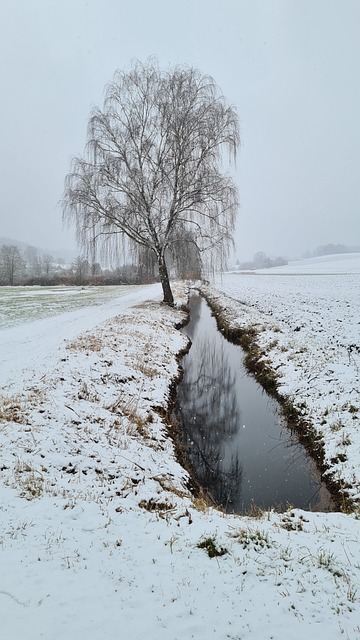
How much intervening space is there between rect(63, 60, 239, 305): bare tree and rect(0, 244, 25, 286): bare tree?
205ft

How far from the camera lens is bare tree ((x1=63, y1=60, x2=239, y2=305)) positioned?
48.9ft

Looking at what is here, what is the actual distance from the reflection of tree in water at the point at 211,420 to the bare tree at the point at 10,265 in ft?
233

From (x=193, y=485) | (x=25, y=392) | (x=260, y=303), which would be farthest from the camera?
(x=260, y=303)

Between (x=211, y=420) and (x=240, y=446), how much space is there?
1210 millimetres

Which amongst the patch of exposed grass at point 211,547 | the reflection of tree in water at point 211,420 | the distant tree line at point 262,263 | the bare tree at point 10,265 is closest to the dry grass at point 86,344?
the reflection of tree in water at point 211,420

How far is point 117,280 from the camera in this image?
193 ft

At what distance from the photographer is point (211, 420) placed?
7613 mm

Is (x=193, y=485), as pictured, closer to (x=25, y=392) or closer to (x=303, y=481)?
(x=303, y=481)

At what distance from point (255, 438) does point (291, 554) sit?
12.5 feet

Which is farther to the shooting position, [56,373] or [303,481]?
[56,373]

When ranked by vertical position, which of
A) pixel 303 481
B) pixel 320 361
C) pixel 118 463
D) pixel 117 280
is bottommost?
pixel 303 481

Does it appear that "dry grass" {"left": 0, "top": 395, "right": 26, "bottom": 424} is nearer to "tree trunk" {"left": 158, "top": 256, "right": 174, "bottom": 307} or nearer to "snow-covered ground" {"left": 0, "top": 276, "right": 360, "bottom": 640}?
"snow-covered ground" {"left": 0, "top": 276, "right": 360, "bottom": 640}

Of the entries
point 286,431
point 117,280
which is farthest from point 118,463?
point 117,280

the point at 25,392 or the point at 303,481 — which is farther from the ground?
the point at 25,392
